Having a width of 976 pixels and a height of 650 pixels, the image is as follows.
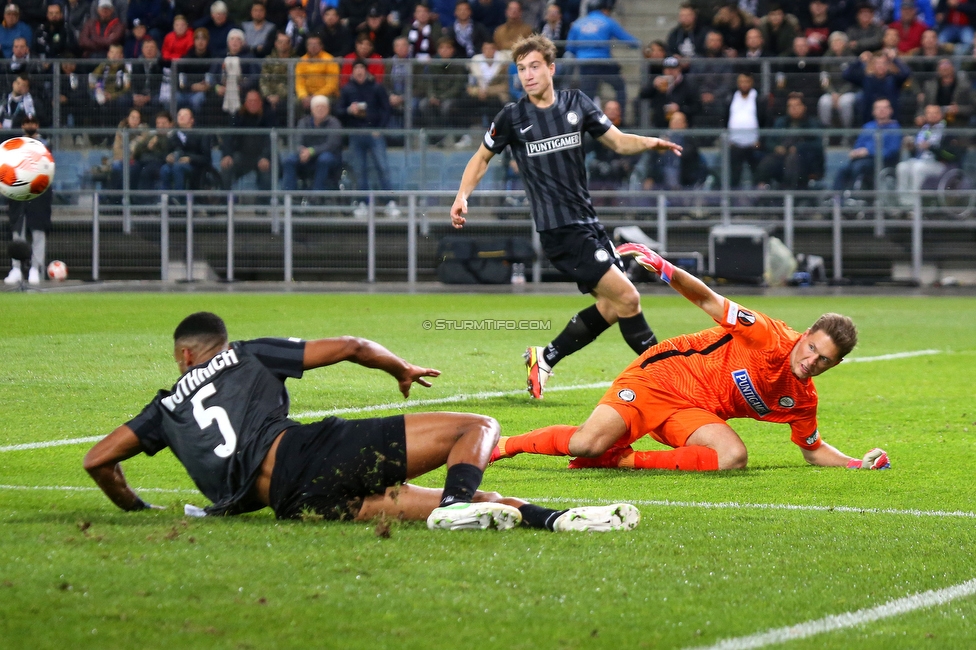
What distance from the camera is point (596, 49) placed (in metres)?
23.0

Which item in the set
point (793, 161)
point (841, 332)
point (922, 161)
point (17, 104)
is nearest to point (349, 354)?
point (841, 332)

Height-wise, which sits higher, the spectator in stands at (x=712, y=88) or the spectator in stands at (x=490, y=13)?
the spectator in stands at (x=490, y=13)

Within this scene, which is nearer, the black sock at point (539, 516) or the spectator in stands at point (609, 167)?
the black sock at point (539, 516)

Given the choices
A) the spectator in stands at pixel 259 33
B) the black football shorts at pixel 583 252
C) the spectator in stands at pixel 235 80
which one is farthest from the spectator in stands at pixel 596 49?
the black football shorts at pixel 583 252

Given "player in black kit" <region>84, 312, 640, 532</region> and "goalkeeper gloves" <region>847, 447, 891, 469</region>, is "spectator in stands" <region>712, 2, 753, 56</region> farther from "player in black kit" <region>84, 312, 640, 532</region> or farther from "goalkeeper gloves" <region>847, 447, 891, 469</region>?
"player in black kit" <region>84, 312, 640, 532</region>

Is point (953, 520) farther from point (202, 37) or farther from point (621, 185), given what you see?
point (202, 37)

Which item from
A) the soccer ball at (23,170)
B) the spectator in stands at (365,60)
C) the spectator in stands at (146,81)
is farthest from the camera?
the spectator in stands at (146,81)

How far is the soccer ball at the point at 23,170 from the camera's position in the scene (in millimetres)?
13070

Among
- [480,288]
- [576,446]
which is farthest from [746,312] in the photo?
[480,288]

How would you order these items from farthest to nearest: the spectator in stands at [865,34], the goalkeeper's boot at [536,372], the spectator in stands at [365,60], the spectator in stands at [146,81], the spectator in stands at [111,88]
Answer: the spectator in stands at [865,34] < the spectator in stands at [146,81] < the spectator in stands at [111,88] < the spectator in stands at [365,60] < the goalkeeper's boot at [536,372]

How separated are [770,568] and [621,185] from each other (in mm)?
18023

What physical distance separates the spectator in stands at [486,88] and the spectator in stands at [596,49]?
1.21 m

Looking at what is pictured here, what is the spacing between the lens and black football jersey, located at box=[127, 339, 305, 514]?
16.1ft

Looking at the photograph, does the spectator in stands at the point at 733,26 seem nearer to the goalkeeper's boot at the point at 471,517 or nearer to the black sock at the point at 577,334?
the black sock at the point at 577,334
